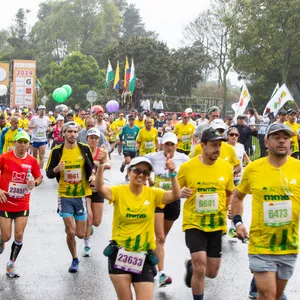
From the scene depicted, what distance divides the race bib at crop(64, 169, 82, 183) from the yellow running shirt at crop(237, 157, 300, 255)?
338cm

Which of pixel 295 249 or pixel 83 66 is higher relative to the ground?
pixel 83 66

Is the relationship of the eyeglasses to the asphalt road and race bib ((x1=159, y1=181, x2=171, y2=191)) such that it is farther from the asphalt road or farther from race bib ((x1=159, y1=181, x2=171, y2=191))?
race bib ((x1=159, y1=181, x2=171, y2=191))

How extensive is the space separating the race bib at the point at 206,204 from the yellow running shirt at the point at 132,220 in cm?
87

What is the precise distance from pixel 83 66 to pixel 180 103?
54.4 ft

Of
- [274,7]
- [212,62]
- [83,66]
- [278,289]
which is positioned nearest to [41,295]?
[278,289]

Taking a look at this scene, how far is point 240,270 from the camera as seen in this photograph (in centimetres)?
838

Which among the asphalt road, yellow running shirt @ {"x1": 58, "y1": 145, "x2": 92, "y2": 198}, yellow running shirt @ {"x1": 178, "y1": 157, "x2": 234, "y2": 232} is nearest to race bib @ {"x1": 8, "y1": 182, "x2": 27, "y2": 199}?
yellow running shirt @ {"x1": 58, "y1": 145, "x2": 92, "y2": 198}

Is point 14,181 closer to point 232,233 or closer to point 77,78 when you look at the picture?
point 232,233

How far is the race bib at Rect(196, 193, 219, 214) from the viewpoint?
6582 millimetres

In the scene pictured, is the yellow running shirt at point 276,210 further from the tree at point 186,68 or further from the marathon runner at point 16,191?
the tree at point 186,68

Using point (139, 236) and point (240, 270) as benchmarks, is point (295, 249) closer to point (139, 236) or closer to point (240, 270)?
point (139, 236)

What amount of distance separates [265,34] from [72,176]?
3327 centimetres

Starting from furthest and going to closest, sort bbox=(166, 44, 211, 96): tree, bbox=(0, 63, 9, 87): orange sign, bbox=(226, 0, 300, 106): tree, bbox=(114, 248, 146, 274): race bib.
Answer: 1. bbox=(166, 44, 211, 96): tree
2. bbox=(0, 63, 9, 87): orange sign
3. bbox=(226, 0, 300, 106): tree
4. bbox=(114, 248, 146, 274): race bib

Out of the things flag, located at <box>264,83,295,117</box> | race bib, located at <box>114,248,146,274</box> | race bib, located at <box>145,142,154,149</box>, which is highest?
flag, located at <box>264,83,295,117</box>
